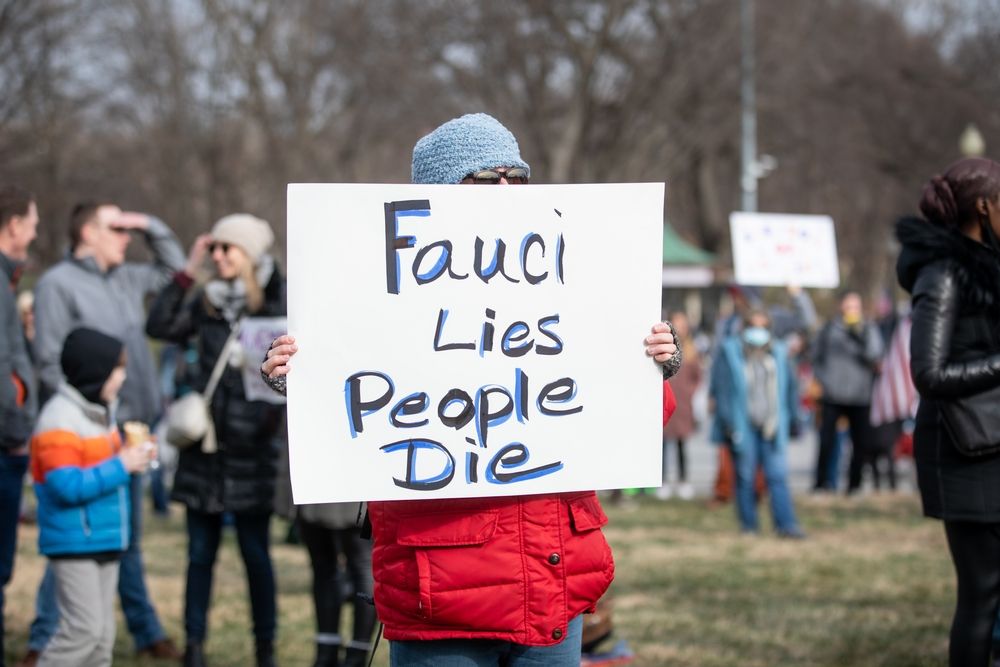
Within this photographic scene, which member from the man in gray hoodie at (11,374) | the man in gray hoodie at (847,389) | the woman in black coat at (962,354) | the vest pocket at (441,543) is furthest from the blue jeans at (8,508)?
the man in gray hoodie at (847,389)

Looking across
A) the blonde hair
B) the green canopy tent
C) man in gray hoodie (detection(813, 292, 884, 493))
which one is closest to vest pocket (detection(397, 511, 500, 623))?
the blonde hair

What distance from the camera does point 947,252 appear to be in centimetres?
421

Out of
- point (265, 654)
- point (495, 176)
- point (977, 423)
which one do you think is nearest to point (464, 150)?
point (495, 176)

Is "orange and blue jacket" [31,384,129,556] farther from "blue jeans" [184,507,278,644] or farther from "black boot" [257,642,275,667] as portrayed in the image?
"black boot" [257,642,275,667]

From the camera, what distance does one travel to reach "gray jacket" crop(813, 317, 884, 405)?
1226cm

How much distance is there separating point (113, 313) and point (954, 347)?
4025 mm

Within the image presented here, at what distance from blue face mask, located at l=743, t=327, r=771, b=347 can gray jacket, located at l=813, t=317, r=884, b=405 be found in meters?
2.19

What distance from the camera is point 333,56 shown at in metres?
21.8

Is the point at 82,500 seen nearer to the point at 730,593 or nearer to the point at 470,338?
the point at 470,338

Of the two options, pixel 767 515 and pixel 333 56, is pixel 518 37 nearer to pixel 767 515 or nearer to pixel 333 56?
pixel 333 56

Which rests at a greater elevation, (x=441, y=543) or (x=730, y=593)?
(x=441, y=543)

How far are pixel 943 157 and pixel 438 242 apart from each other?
21082 mm

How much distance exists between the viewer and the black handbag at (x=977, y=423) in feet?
13.5

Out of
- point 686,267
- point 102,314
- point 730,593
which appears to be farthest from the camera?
point 686,267
